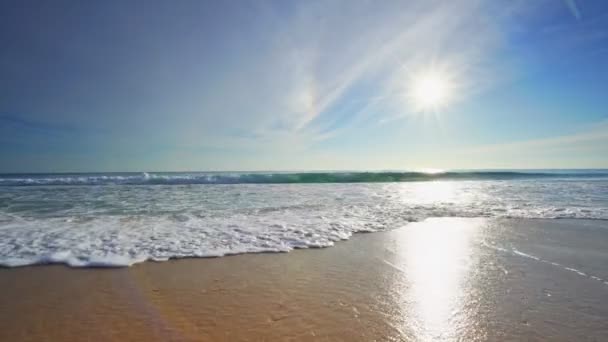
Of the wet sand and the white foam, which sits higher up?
the white foam

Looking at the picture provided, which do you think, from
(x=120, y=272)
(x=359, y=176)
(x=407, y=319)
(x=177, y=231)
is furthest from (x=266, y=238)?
(x=359, y=176)

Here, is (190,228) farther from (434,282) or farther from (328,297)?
(434,282)

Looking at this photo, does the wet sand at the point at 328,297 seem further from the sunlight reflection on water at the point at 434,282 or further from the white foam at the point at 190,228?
the white foam at the point at 190,228

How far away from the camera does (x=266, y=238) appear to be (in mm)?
4820

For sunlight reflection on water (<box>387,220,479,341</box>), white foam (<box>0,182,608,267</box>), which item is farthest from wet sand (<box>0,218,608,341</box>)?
white foam (<box>0,182,608,267</box>)

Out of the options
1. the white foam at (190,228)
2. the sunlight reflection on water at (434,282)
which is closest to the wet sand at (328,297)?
the sunlight reflection on water at (434,282)

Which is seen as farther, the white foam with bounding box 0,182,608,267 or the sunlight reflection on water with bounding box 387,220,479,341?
the white foam with bounding box 0,182,608,267

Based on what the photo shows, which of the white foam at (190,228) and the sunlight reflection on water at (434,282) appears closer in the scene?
the sunlight reflection on water at (434,282)

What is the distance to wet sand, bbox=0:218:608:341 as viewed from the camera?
2154 mm

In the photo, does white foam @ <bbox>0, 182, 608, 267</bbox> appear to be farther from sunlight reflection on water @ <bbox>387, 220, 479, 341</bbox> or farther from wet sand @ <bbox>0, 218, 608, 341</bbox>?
sunlight reflection on water @ <bbox>387, 220, 479, 341</bbox>

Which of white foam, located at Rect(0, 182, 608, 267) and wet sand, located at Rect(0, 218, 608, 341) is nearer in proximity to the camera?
wet sand, located at Rect(0, 218, 608, 341)

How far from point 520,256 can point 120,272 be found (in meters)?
5.10

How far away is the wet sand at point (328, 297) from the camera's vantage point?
215 centimetres

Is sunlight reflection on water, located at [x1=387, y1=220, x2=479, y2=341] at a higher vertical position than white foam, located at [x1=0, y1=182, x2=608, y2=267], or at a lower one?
lower
